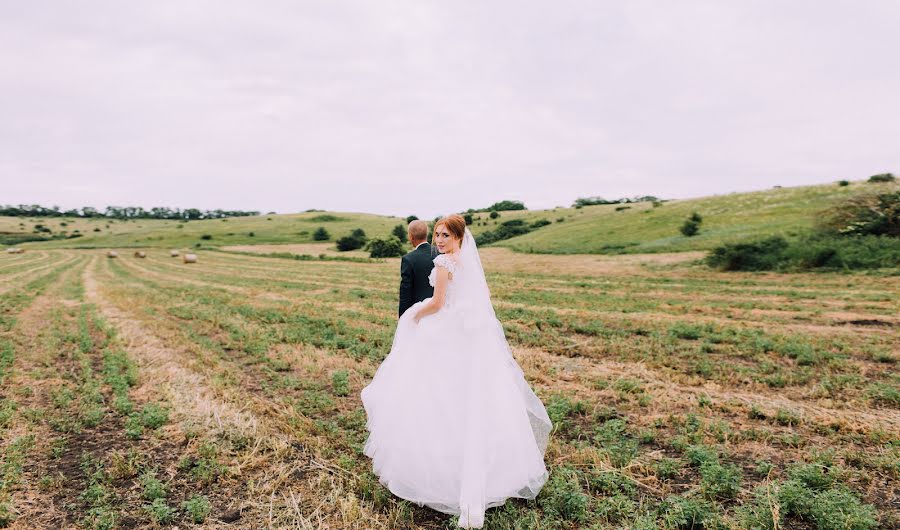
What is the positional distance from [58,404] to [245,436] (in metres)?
3.89

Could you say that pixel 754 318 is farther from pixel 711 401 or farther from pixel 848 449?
pixel 848 449

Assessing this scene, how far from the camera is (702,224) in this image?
48594 millimetres

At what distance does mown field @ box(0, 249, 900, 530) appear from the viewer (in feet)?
16.3

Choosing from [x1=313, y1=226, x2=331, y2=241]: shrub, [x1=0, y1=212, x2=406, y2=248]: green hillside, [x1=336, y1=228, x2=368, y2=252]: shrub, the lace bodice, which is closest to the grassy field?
[x1=0, y1=212, x2=406, y2=248]: green hillside

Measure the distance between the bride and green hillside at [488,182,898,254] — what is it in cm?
3298

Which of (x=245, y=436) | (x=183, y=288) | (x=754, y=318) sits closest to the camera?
(x=245, y=436)

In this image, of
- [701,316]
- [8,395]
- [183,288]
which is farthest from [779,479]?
[183,288]

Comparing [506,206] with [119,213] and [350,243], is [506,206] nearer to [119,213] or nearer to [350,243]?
[350,243]

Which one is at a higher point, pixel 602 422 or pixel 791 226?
pixel 791 226

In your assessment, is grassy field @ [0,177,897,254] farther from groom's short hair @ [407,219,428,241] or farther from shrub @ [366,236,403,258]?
groom's short hair @ [407,219,428,241]

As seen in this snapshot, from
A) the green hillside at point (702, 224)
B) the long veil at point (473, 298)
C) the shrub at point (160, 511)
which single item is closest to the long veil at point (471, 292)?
the long veil at point (473, 298)

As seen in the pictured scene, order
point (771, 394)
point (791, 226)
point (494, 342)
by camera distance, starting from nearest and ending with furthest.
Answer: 1. point (494, 342)
2. point (771, 394)
3. point (791, 226)

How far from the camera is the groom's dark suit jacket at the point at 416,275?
6.33 metres

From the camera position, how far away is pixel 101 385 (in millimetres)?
8898
